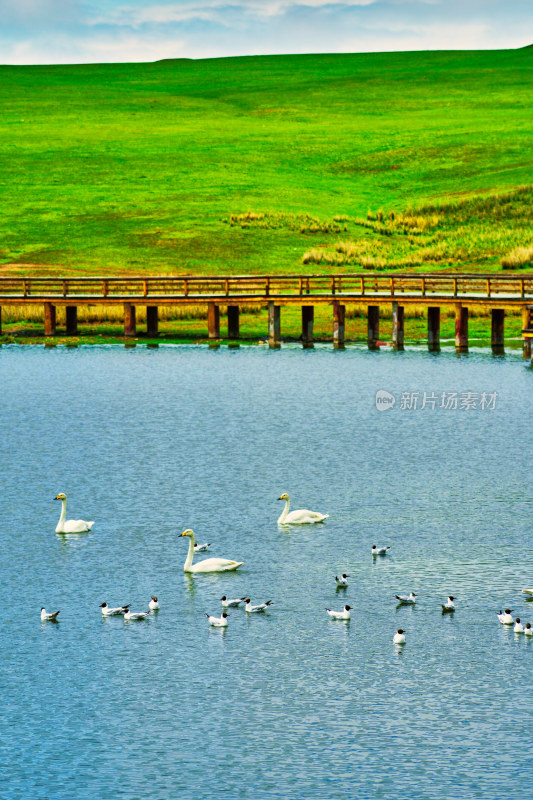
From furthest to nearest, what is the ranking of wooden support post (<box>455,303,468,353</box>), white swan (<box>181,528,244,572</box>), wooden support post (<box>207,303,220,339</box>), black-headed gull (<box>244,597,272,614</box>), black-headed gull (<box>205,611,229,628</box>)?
wooden support post (<box>207,303,220,339</box>) → wooden support post (<box>455,303,468,353</box>) → white swan (<box>181,528,244,572</box>) → black-headed gull (<box>244,597,272,614</box>) → black-headed gull (<box>205,611,229,628</box>)

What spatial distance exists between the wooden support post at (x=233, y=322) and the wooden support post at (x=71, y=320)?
8.04 meters

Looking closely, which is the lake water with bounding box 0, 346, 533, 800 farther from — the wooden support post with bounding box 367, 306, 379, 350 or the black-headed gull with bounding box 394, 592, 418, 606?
the wooden support post with bounding box 367, 306, 379, 350

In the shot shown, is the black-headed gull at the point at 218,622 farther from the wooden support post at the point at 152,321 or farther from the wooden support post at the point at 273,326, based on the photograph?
the wooden support post at the point at 152,321

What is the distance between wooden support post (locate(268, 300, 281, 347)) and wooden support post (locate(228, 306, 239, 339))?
2.99 meters

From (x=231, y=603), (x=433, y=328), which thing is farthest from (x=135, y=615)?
(x=433, y=328)

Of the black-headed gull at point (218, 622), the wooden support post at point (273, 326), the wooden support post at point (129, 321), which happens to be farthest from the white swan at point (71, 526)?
the wooden support post at point (129, 321)

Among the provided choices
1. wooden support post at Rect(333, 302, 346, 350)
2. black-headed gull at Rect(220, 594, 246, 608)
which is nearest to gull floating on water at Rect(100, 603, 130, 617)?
black-headed gull at Rect(220, 594, 246, 608)

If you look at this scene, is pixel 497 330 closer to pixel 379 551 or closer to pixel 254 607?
pixel 379 551

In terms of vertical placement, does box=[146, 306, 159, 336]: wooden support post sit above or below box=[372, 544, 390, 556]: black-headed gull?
above

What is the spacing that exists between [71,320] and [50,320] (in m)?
1.89

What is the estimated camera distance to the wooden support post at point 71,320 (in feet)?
238

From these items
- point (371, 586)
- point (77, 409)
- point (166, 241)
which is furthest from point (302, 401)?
point (166, 241)

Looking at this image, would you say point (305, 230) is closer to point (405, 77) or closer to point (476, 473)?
point (476, 473)

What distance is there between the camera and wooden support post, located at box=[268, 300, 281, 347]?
6825 centimetres
